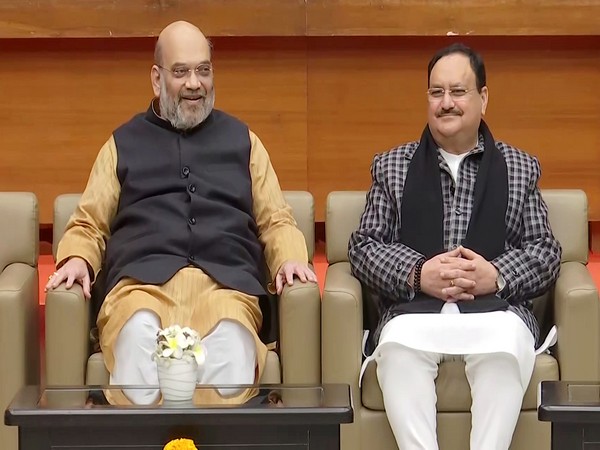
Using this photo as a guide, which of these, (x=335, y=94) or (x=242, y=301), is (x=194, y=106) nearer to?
(x=242, y=301)

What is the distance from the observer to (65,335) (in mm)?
4258

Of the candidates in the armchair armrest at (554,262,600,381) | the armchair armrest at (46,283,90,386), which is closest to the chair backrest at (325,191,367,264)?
the armchair armrest at (554,262,600,381)

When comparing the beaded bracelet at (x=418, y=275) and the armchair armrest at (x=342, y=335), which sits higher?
the beaded bracelet at (x=418, y=275)

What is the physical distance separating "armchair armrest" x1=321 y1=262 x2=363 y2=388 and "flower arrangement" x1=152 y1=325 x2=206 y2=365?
0.72 m

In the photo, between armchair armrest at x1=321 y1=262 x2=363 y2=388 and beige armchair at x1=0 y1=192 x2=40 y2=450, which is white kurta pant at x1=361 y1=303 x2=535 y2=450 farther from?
beige armchair at x1=0 y1=192 x2=40 y2=450

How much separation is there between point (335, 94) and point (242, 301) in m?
2.03

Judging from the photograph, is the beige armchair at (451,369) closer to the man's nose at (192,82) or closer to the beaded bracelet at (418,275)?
the beaded bracelet at (418,275)

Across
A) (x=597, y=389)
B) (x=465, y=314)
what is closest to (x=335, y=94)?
(x=465, y=314)

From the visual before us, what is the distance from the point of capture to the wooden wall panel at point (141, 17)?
594cm

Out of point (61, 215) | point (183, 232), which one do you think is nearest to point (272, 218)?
point (183, 232)

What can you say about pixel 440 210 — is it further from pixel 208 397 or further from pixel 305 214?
pixel 208 397

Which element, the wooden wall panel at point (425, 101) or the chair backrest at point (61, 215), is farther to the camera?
the wooden wall panel at point (425, 101)

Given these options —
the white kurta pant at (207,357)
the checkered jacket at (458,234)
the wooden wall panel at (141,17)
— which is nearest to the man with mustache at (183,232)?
the white kurta pant at (207,357)

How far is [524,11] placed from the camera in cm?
598
